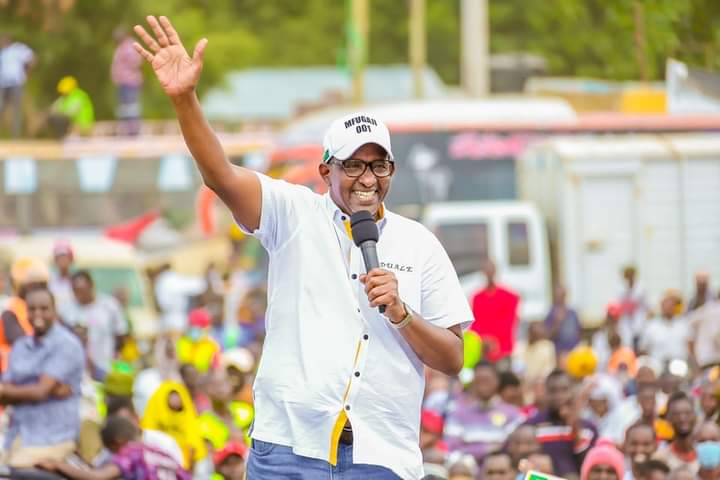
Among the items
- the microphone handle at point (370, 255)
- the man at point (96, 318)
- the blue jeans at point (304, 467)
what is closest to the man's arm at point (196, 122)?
the microphone handle at point (370, 255)

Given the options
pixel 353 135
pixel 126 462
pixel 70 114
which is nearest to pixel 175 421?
pixel 126 462

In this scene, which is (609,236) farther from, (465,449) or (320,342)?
(320,342)

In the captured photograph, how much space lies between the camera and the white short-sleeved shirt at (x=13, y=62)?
26.2m

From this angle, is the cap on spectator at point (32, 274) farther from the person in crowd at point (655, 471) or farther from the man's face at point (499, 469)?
the person in crowd at point (655, 471)

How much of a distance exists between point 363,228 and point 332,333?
32 cm

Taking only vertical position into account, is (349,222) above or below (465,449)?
above

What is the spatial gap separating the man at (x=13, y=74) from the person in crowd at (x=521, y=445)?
16799mm

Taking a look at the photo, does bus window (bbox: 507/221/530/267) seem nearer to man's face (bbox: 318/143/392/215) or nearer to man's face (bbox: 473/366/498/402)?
man's face (bbox: 473/366/498/402)

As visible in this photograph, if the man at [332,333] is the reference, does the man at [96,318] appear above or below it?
below

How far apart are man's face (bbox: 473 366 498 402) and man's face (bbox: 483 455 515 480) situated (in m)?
2.29

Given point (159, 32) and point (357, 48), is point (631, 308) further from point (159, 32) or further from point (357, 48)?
point (357, 48)

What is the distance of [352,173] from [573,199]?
1424 centimetres

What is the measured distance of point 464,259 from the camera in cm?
1875

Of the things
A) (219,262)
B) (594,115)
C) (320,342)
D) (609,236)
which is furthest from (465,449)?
(219,262)
